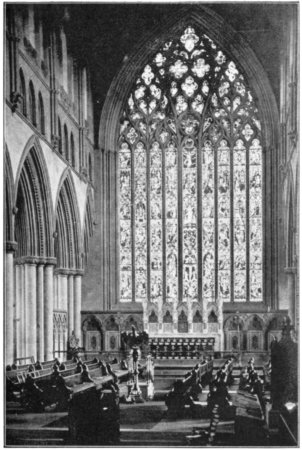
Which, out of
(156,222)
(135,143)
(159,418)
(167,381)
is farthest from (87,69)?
(159,418)

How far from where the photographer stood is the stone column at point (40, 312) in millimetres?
22797

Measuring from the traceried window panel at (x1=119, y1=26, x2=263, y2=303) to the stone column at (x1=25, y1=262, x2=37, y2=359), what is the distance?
8519 mm

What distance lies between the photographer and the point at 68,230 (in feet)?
91.5

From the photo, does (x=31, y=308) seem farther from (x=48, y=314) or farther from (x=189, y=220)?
(x=189, y=220)

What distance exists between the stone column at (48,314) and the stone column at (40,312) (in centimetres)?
22

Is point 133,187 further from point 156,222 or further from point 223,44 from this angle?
point 223,44

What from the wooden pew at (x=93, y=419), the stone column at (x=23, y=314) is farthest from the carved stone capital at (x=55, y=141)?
the wooden pew at (x=93, y=419)

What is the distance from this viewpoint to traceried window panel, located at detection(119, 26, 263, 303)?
30.7m

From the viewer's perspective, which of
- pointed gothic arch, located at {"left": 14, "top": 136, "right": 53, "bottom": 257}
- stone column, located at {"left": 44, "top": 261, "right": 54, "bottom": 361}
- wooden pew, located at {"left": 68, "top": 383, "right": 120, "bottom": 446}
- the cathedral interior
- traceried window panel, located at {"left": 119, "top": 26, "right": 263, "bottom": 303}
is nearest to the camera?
wooden pew, located at {"left": 68, "top": 383, "right": 120, "bottom": 446}

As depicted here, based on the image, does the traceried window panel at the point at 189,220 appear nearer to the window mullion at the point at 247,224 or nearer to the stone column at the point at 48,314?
the window mullion at the point at 247,224

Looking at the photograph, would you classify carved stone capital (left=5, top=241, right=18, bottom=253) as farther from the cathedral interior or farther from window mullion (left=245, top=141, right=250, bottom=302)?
window mullion (left=245, top=141, right=250, bottom=302)

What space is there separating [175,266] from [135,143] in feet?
18.1

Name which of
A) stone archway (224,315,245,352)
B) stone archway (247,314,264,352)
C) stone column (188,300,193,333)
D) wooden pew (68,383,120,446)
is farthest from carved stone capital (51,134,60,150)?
wooden pew (68,383,120,446)

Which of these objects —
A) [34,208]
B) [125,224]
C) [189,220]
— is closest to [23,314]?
[34,208]
